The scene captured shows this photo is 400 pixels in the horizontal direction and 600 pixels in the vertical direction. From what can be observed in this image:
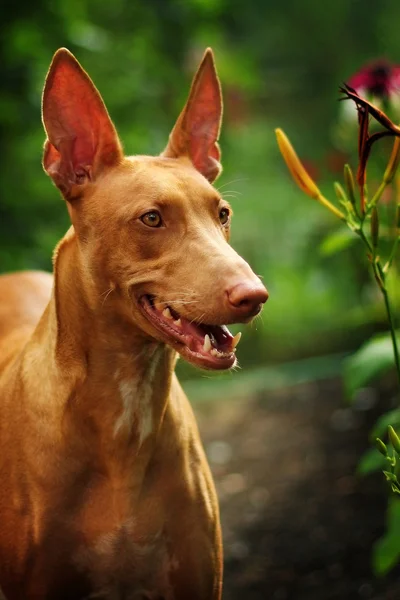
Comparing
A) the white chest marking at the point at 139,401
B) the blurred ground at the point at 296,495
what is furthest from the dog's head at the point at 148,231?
the blurred ground at the point at 296,495

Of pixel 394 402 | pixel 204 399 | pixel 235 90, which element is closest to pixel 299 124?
pixel 235 90

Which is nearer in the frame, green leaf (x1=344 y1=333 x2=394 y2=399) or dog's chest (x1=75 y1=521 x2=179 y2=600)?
dog's chest (x1=75 y1=521 x2=179 y2=600)

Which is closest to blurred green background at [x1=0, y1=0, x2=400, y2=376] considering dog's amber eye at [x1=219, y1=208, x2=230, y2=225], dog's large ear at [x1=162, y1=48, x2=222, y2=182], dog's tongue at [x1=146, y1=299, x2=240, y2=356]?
dog's large ear at [x1=162, y1=48, x2=222, y2=182]

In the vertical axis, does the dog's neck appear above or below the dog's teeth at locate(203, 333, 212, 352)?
below

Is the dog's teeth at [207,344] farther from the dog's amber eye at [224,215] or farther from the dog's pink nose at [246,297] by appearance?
the dog's amber eye at [224,215]

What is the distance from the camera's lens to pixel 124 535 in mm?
2928

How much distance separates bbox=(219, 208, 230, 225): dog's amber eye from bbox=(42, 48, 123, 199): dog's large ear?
32 centimetres

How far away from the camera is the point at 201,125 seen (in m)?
3.18

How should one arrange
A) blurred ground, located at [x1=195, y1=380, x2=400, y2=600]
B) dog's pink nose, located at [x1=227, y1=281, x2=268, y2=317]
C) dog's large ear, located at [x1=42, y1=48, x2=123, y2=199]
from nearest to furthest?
dog's pink nose, located at [x1=227, y1=281, x2=268, y2=317] → dog's large ear, located at [x1=42, y1=48, x2=123, y2=199] → blurred ground, located at [x1=195, y1=380, x2=400, y2=600]

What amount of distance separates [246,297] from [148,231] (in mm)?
380

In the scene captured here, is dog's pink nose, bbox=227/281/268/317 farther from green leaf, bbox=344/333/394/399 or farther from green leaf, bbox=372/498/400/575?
green leaf, bbox=372/498/400/575

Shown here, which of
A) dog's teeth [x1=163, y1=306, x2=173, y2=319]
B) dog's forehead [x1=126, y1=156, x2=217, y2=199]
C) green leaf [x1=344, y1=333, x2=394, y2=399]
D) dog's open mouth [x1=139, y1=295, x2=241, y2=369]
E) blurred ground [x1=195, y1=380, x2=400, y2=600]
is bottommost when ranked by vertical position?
blurred ground [x1=195, y1=380, x2=400, y2=600]

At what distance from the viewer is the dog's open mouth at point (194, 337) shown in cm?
257

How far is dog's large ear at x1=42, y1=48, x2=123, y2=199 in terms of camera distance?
2.87 metres
